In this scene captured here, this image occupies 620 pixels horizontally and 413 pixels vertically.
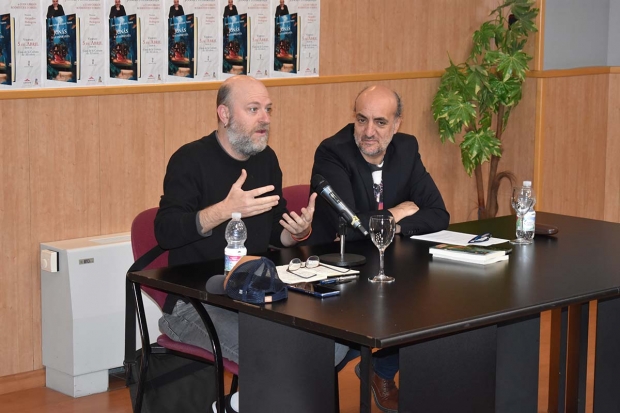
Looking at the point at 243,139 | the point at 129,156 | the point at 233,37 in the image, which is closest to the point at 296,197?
the point at 243,139

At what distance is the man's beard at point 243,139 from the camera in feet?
12.7

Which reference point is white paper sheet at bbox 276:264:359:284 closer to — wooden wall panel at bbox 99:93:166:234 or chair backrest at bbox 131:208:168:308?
chair backrest at bbox 131:208:168:308

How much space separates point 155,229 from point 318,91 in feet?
7.21

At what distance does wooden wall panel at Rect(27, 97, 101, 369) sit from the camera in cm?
453

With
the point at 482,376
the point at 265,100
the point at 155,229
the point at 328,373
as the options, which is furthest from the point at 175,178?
the point at 482,376

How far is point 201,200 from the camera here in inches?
150

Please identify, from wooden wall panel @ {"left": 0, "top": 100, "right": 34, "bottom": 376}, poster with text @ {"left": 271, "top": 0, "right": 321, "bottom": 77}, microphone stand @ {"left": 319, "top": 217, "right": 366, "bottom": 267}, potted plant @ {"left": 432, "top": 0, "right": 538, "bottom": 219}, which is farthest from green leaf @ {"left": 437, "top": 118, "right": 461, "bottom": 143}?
microphone stand @ {"left": 319, "top": 217, "right": 366, "bottom": 267}

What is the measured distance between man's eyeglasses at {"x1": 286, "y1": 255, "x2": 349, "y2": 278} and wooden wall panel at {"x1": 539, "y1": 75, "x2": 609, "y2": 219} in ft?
11.7

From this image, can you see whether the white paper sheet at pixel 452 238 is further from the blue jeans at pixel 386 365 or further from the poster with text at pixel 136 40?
the poster with text at pixel 136 40

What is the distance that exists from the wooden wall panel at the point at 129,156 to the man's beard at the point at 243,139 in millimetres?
1068

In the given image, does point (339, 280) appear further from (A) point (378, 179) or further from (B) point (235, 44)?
(B) point (235, 44)

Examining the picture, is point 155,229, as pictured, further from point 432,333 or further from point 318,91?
point 318,91

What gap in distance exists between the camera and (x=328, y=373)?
3.04m

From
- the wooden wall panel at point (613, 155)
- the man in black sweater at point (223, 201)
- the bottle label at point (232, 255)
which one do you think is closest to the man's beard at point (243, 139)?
the man in black sweater at point (223, 201)
